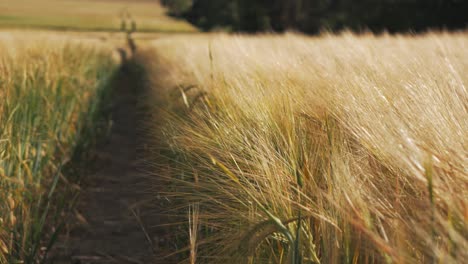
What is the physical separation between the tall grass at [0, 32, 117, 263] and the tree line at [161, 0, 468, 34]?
15279mm

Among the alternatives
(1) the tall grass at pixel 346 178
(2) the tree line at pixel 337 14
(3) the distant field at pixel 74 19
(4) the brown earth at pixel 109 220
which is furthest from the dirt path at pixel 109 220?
(3) the distant field at pixel 74 19

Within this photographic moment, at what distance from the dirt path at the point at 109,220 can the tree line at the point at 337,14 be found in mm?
15032

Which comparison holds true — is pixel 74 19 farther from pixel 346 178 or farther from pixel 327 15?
pixel 346 178

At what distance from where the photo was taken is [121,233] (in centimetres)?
258

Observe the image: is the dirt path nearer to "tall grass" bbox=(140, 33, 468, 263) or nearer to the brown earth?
the brown earth

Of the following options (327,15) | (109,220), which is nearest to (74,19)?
(327,15)

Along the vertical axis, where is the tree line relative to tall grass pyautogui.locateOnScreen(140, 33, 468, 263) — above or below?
below

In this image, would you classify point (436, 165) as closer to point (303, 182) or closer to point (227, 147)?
point (303, 182)

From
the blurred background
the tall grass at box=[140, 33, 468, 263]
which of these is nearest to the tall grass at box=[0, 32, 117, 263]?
the tall grass at box=[140, 33, 468, 263]

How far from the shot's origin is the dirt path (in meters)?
2.26

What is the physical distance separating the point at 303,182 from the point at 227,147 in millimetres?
263

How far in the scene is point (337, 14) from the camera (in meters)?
20.1

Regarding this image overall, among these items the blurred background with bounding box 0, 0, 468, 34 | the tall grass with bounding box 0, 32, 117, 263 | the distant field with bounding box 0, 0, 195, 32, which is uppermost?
the tall grass with bounding box 0, 32, 117, 263

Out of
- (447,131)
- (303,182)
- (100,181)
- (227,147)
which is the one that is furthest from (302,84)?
(100,181)
